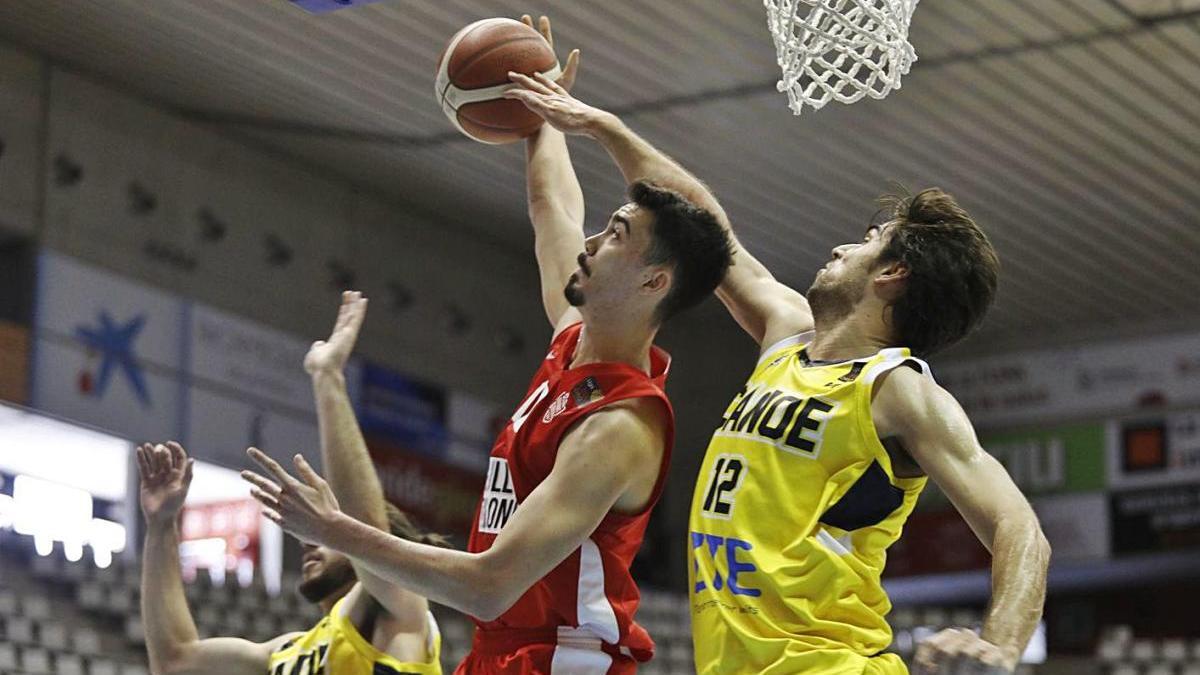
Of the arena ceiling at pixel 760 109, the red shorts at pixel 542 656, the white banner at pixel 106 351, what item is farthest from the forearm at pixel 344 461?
the white banner at pixel 106 351

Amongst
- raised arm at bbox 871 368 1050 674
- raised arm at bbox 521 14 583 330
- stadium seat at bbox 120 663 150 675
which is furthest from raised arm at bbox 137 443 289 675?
stadium seat at bbox 120 663 150 675

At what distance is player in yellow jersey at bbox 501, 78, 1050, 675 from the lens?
3795 millimetres

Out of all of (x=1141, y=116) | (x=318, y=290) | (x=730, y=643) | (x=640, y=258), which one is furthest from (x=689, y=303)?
(x=318, y=290)

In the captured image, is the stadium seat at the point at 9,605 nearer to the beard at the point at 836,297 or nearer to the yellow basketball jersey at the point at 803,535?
the yellow basketball jersey at the point at 803,535

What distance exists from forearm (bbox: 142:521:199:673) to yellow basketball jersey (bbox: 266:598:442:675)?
299 mm

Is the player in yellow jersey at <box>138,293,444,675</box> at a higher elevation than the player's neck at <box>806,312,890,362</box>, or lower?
lower

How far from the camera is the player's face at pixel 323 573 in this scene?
5.59m

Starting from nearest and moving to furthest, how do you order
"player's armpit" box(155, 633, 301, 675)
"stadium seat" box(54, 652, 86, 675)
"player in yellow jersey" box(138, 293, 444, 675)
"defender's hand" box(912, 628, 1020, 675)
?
"defender's hand" box(912, 628, 1020, 675) < "player in yellow jersey" box(138, 293, 444, 675) < "player's armpit" box(155, 633, 301, 675) < "stadium seat" box(54, 652, 86, 675)

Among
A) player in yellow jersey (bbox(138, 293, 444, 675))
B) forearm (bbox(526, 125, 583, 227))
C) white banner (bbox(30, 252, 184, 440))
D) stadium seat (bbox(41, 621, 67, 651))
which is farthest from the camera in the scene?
white banner (bbox(30, 252, 184, 440))

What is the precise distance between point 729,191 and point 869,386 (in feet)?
38.1

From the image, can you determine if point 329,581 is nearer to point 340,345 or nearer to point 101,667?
point 340,345

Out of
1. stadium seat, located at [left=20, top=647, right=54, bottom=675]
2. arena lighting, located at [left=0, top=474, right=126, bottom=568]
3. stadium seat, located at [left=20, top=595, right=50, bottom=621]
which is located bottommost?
arena lighting, located at [left=0, top=474, right=126, bottom=568]

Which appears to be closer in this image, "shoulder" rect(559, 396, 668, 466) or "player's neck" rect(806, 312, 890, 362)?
"shoulder" rect(559, 396, 668, 466)

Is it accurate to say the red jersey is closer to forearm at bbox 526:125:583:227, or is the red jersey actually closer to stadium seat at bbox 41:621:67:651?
forearm at bbox 526:125:583:227
